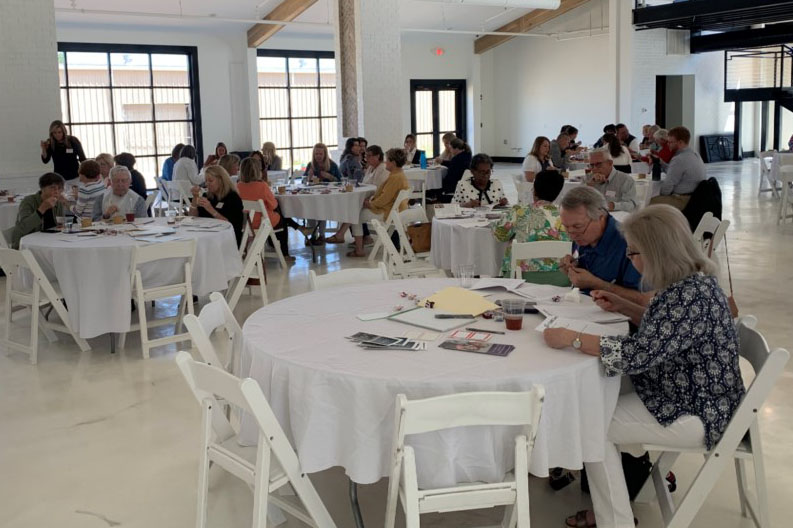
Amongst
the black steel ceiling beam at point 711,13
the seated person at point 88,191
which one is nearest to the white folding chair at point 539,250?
the seated person at point 88,191

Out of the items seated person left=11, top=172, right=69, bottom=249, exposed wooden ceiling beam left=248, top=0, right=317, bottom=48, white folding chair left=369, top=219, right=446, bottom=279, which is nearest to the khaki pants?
white folding chair left=369, top=219, right=446, bottom=279

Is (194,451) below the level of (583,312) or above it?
below

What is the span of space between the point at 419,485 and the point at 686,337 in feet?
3.11

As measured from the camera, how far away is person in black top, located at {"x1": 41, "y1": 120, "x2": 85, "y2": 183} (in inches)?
392

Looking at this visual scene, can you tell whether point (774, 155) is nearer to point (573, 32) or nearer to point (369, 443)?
point (573, 32)

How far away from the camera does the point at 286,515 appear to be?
10.7 ft

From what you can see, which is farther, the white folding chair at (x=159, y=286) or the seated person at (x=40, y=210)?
the seated person at (x=40, y=210)

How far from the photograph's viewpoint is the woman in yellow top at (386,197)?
877 centimetres

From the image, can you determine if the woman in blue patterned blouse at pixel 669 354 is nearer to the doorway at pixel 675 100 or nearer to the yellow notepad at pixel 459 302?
the yellow notepad at pixel 459 302

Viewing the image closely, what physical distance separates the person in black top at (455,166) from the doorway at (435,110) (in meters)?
10.8

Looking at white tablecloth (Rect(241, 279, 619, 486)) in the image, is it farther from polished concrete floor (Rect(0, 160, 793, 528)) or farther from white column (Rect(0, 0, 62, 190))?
white column (Rect(0, 0, 62, 190))

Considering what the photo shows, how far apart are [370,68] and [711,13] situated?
720cm

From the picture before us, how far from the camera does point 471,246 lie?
5.96 meters

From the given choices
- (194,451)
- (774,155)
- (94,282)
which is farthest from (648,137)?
(194,451)
